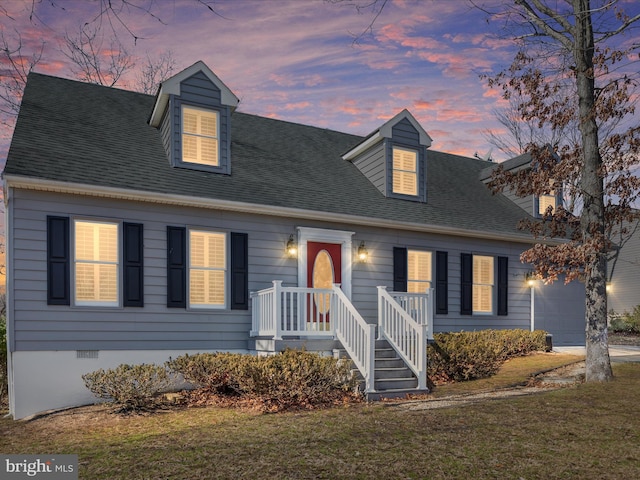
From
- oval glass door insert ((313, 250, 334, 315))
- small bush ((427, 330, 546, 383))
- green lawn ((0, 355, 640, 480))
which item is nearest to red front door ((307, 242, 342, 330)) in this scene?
oval glass door insert ((313, 250, 334, 315))

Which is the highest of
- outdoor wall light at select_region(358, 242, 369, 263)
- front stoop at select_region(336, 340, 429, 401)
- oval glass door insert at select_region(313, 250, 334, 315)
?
outdoor wall light at select_region(358, 242, 369, 263)

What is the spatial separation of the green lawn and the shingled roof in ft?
14.8

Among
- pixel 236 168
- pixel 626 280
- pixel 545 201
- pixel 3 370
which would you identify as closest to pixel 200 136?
pixel 236 168

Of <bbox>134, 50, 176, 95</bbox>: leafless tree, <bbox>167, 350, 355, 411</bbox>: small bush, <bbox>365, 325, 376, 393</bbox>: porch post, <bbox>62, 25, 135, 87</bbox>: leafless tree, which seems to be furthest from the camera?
<bbox>134, 50, 176, 95</bbox>: leafless tree

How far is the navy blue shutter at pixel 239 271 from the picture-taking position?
1162 centimetres

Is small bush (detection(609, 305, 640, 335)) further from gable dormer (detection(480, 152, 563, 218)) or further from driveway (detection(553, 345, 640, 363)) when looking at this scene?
gable dormer (detection(480, 152, 563, 218))

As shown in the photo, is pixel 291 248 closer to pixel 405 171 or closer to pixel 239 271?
pixel 239 271

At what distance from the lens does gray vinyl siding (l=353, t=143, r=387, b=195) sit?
14.8m

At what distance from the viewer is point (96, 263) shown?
33.8 feet

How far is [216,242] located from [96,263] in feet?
8.03

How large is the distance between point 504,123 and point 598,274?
21.1 m

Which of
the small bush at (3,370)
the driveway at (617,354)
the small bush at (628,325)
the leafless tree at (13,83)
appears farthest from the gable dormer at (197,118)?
the small bush at (628,325)

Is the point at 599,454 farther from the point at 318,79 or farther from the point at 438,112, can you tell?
the point at 438,112

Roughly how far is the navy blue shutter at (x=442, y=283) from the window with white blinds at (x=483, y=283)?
3.92 feet
